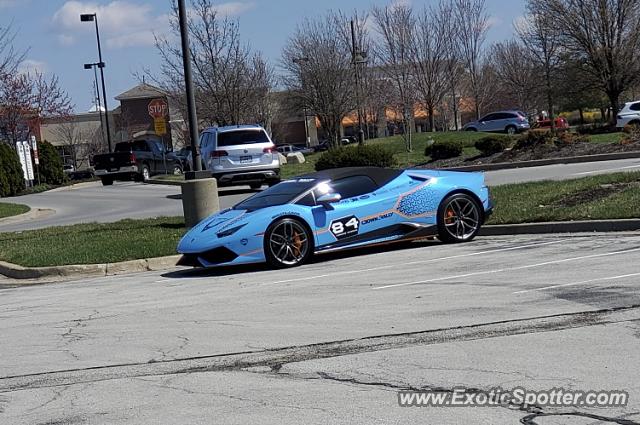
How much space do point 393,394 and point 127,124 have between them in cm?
6944

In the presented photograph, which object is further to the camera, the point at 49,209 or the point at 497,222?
the point at 49,209

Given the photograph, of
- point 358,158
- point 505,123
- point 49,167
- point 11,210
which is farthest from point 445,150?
point 49,167

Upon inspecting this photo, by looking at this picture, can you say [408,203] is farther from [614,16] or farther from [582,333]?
[614,16]

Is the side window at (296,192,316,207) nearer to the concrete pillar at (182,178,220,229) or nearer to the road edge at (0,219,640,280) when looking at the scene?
the road edge at (0,219,640,280)

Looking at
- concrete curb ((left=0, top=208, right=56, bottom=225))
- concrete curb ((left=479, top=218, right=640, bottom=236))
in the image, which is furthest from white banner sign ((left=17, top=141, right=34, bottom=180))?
concrete curb ((left=479, top=218, right=640, bottom=236))

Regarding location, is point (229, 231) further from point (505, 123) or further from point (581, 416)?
point (505, 123)

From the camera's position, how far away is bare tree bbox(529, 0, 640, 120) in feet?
135

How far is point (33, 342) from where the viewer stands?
771 cm

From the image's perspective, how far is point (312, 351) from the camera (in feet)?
21.8

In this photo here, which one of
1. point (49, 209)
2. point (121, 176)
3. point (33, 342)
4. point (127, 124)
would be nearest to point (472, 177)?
point (33, 342)

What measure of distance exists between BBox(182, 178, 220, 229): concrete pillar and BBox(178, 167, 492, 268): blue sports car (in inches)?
107

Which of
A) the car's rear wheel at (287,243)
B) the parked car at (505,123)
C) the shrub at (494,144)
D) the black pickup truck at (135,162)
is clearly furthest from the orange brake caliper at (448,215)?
the parked car at (505,123)

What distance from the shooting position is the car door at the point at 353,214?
11.4m

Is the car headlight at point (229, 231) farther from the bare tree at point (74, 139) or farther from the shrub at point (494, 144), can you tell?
the bare tree at point (74, 139)
